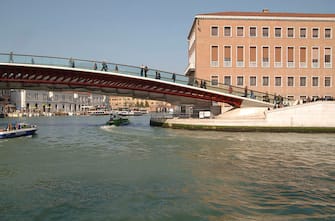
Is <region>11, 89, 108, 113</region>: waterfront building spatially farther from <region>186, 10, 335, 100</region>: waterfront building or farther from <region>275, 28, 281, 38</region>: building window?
<region>275, 28, 281, 38</region>: building window

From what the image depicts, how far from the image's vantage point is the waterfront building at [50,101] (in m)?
123

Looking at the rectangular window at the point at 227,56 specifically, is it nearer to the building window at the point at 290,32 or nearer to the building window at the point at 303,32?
the building window at the point at 290,32

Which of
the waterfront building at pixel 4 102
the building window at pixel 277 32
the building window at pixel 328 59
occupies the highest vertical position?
the building window at pixel 277 32

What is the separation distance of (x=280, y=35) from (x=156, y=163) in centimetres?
3654

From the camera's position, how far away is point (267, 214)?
8.12 metres

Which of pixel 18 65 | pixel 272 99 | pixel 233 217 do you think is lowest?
pixel 233 217

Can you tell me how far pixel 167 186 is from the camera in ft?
35.3

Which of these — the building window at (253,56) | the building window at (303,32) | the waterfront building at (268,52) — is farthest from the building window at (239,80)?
the building window at (303,32)

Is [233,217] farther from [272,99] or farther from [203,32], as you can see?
[203,32]

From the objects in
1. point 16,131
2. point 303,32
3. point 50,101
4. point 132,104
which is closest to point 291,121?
point 303,32

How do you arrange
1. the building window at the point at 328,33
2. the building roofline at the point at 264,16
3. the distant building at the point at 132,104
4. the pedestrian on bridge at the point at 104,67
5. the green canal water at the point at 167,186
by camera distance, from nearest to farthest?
the green canal water at the point at 167,186 → the pedestrian on bridge at the point at 104,67 → the building roofline at the point at 264,16 → the building window at the point at 328,33 → the distant building at the point at 132,104

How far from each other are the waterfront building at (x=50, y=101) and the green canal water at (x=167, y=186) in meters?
→ 113

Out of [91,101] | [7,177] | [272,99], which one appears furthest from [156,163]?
[91,101]

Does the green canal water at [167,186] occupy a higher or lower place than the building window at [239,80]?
lower
